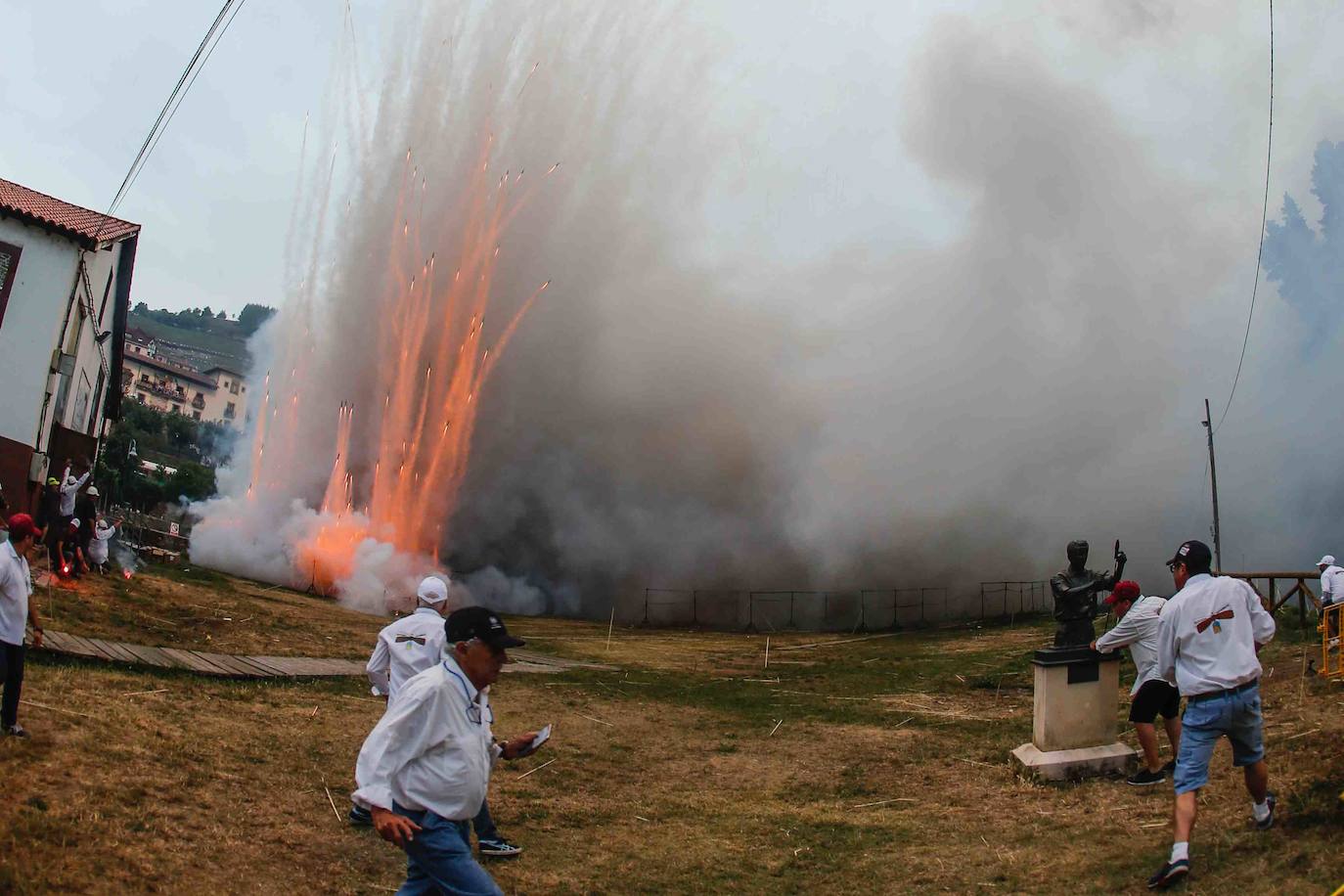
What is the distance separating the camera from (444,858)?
3.97 metres

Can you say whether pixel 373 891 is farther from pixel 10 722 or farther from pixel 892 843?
pixel 892 843

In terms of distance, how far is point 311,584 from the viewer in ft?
119

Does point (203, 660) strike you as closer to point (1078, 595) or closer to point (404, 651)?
point (404, 651)

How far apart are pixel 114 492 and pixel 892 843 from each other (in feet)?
212

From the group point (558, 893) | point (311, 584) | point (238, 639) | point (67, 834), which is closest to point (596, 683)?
point (238, 639)

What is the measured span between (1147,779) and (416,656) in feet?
23.1

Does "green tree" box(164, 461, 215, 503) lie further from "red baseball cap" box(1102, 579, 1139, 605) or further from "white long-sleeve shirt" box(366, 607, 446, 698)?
"red baseball cap" box(1102, 579, 1139, 605)

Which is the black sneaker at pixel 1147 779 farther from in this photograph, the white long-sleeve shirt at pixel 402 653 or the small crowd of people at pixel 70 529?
the small crowd of people at pixel 70 529

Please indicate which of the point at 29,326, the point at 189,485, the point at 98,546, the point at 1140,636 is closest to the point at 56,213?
the point at 29,326

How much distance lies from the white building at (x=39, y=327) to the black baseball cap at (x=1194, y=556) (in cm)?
2252

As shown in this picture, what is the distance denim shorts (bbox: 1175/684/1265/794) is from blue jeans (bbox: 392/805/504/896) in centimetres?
463

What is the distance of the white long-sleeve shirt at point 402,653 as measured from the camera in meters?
7.25

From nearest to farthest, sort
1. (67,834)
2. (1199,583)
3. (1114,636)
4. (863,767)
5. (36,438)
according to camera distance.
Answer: (67,834) < (1199,583) < (1114,636) < (863,767) < (36,438)

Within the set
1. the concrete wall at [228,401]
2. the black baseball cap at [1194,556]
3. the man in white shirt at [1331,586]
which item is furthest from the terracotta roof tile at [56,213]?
the concrete wall at [228,401]
